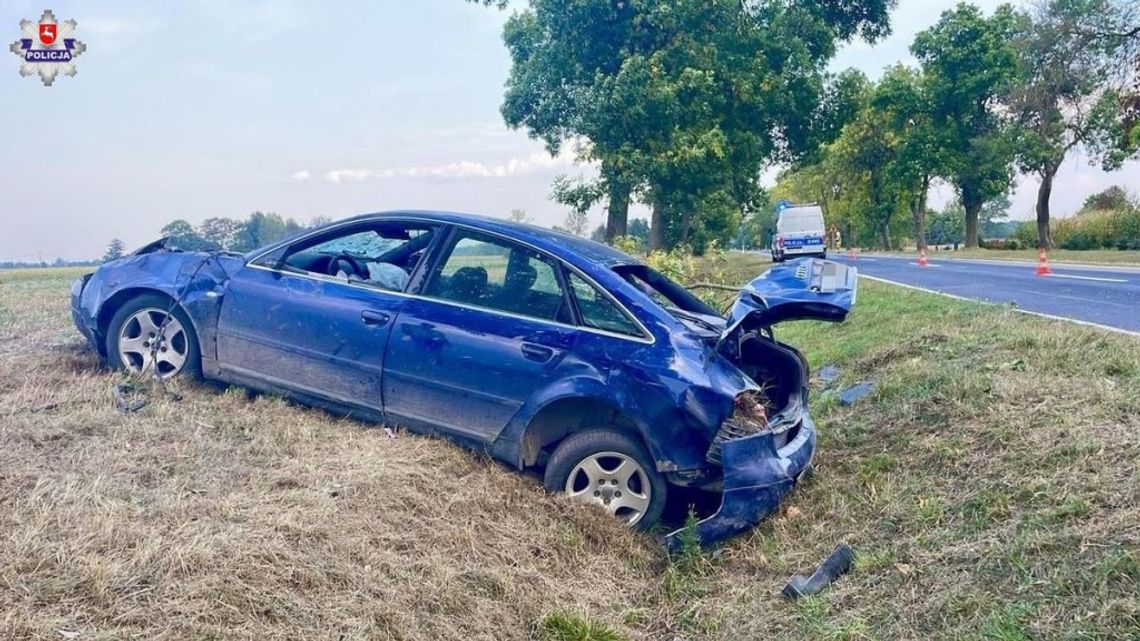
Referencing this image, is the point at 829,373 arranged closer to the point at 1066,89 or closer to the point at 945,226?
the point at 1066,89

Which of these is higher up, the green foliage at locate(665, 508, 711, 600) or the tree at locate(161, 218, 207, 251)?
the tree at locate(161, 218, 207, 251)

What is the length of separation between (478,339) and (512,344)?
0.66ft

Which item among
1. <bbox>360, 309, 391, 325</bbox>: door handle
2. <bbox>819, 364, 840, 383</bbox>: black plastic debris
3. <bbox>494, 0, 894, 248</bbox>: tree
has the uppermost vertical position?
<bbox>494, 0, 894, 248</bbox>: tree

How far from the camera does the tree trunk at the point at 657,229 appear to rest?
20.8 meters

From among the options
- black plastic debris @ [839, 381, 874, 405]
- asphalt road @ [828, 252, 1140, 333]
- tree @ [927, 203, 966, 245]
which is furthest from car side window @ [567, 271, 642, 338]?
tree @ [927, 203, 966, 245]

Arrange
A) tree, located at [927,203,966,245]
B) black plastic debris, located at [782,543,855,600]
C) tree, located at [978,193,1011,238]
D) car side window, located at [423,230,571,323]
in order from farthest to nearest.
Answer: tree, located at [978,193,1011,238] < tree, located at [927,203,966,245] < car side window, located at [423,230,571,323] < black plastic debris, located at [782,543,855,600]

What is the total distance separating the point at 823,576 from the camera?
3715 mm

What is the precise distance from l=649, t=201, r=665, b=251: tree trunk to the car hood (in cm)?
1598

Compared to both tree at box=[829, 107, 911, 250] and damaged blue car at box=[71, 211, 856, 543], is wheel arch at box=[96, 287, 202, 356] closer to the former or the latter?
damaged blue car at box=[71, 211, 856, 543]

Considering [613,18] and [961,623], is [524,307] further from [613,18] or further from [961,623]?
[613,18]

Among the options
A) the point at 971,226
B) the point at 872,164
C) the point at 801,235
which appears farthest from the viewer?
the point at 872,164

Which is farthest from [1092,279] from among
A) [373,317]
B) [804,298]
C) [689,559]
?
[373,317]

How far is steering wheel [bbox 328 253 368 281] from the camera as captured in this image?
4.93 m

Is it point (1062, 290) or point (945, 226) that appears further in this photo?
point (945, 226)
